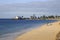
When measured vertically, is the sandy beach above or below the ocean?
above

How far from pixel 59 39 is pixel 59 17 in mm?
174040

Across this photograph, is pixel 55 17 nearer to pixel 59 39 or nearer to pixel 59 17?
pixel 59 17

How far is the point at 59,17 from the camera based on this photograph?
184 metres

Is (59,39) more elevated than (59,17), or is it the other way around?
(59,39)

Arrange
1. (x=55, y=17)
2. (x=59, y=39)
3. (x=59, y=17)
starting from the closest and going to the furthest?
(x=59, y=39)
(x=59, y=17)
(x=55, y=17)

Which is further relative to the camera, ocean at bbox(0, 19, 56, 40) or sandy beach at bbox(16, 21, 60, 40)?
ocean at bbox(0, 19, 56, 40)

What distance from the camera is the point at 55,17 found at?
647 feet

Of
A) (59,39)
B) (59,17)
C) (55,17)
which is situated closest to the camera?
(59,39)

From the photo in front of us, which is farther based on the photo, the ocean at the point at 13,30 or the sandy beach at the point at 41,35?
the ocean at the point at 13,30

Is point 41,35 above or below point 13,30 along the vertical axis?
above

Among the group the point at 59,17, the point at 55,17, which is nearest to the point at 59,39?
the point at 59,17

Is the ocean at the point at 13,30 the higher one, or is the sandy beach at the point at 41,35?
the sandy beach at the point at 41,35

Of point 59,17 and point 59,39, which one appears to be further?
point 59,17

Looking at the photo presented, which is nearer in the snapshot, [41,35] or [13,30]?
[41,35]
